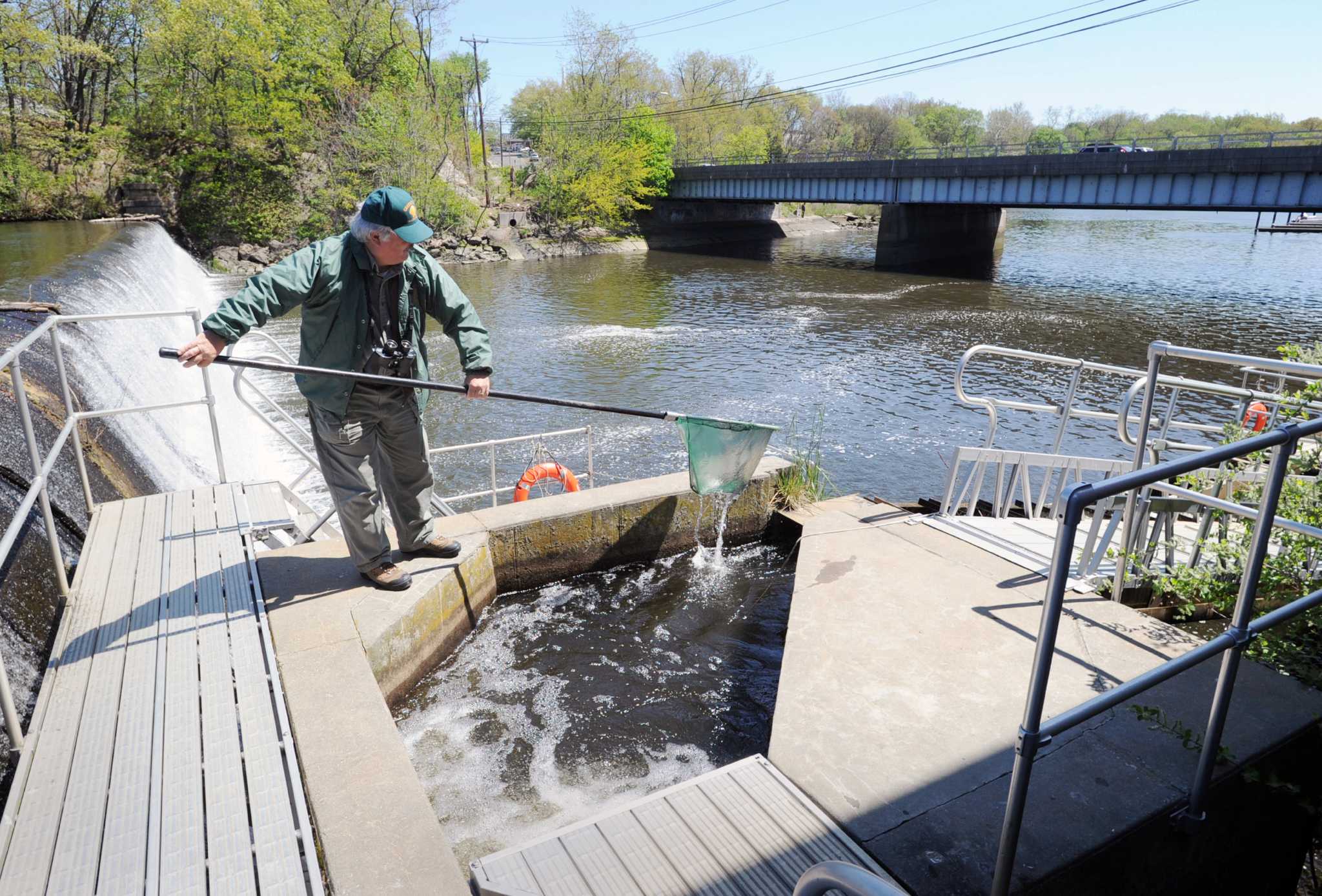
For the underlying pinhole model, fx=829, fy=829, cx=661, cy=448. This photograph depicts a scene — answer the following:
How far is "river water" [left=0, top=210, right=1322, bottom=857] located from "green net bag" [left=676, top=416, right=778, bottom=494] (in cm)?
77

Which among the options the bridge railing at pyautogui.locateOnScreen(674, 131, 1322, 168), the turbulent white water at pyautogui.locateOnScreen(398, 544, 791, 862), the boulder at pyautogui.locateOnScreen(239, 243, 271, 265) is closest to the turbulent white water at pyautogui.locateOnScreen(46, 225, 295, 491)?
the turbulent white water at pyautogui.locateOnScreen(398, 544, 791, 862)

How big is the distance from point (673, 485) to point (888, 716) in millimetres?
2912

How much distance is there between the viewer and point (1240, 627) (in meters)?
2.60

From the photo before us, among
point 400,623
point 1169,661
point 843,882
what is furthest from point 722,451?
point 843,882

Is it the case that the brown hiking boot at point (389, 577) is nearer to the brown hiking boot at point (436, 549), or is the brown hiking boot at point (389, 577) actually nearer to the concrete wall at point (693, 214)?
the brown hiking boot at point (436, 549)

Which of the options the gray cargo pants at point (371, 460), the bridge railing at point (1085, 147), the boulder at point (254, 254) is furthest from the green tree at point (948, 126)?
the gray cargo pants at point (371, 460)

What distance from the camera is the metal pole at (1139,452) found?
13.8 ft

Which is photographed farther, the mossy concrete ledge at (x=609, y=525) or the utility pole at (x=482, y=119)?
the utility pole at (x=482, y=119)

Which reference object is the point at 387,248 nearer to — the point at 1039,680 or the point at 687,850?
the point at 687,850

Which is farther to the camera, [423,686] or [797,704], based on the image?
[423,686]

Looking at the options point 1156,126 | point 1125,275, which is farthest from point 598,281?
point 1156,126

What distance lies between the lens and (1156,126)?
115812 mm

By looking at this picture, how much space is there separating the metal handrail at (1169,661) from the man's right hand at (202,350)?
3.40 metres

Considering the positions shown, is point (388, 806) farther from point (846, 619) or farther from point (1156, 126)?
point (1156, 126)
